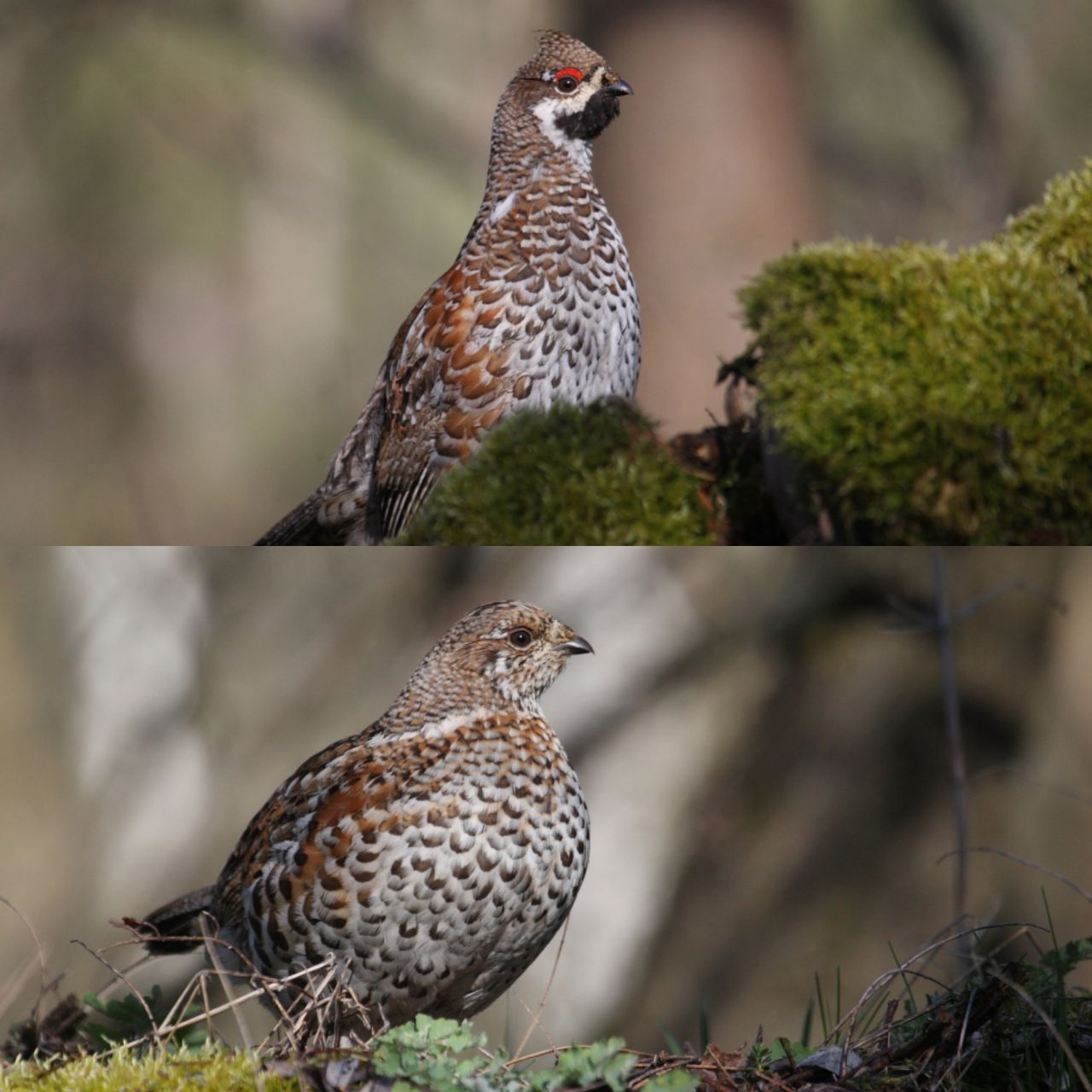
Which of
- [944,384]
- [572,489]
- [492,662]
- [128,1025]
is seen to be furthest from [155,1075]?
[944,384]

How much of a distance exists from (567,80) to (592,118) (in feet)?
0.29

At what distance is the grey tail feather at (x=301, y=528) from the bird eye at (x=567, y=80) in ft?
3.70

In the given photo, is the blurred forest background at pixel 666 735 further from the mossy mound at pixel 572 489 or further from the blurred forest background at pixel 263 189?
the mossy mound at pixel 572 489

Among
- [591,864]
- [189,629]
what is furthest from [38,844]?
[591,864]

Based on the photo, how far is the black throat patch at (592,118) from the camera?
249 centimetres

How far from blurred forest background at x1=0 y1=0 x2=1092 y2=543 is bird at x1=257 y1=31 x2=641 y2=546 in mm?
2614

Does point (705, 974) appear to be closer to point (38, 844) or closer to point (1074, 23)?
point (38, 844)

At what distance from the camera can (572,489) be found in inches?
92.4

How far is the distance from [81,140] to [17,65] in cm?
53

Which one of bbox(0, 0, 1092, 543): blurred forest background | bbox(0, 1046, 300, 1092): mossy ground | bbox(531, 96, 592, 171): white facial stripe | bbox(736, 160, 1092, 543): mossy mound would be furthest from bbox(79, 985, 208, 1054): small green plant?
bbox(0, 0, 1092, 543): blurred forest background

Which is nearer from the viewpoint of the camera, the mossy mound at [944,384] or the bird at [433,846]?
the mossy mound at [944,384]

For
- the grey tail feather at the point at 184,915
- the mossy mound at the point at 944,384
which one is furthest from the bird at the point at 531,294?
the grey tail feather at the point at 184,915

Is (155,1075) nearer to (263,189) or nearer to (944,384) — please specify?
(944,384)

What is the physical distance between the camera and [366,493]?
287 centimetres
